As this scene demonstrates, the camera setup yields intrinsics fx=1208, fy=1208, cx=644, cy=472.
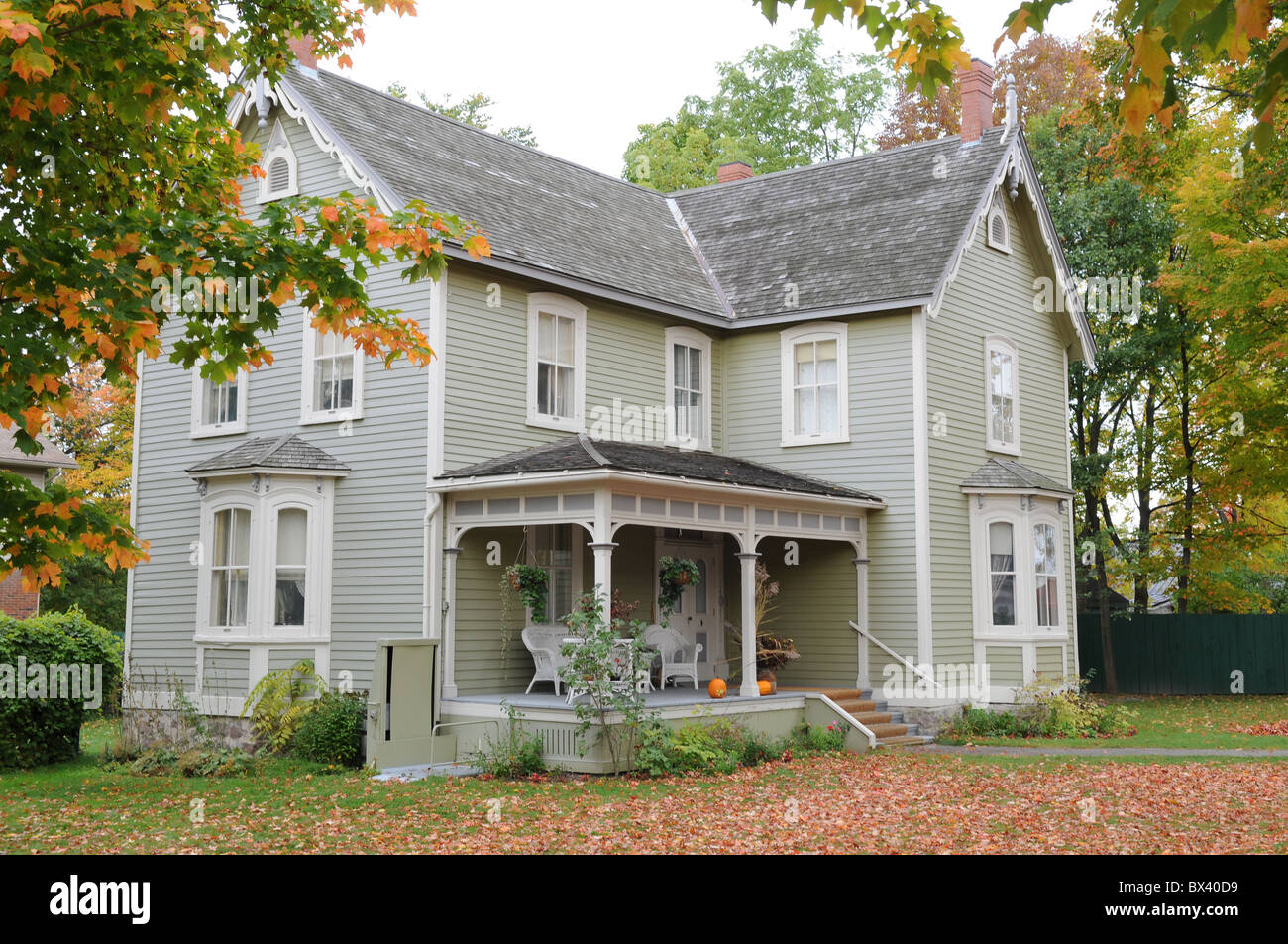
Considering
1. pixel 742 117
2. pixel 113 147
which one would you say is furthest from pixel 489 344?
pixel 742 117

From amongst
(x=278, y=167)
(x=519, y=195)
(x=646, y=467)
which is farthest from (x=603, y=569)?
(x=278, y=167)

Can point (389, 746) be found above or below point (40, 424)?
below

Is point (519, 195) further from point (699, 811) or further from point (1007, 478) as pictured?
point (699, 811)

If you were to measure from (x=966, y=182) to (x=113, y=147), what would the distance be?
1470 cm

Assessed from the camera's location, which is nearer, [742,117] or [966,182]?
[966,182]

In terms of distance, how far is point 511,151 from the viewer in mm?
20375

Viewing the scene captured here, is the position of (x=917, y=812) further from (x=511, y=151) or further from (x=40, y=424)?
(x=511, y=151)

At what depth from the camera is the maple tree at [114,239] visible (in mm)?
6812

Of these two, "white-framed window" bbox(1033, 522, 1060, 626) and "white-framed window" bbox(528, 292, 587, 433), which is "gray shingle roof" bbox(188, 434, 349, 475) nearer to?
"white-framed window" bbox(528, 292, 587, 433)

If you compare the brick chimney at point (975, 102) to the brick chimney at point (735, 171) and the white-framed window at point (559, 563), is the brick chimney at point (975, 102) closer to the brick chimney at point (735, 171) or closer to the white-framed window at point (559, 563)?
the brick chimney at point (735, 171)

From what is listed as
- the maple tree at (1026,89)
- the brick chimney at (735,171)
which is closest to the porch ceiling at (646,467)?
the brick chimney at (735,171)

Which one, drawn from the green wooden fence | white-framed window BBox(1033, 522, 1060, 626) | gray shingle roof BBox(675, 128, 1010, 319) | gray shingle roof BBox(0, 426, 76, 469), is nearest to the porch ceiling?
gray shingle roof BBox(675, 128, 1010, 319)

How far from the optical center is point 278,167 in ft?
57.1

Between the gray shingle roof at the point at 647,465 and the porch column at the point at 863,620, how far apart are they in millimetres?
1050
